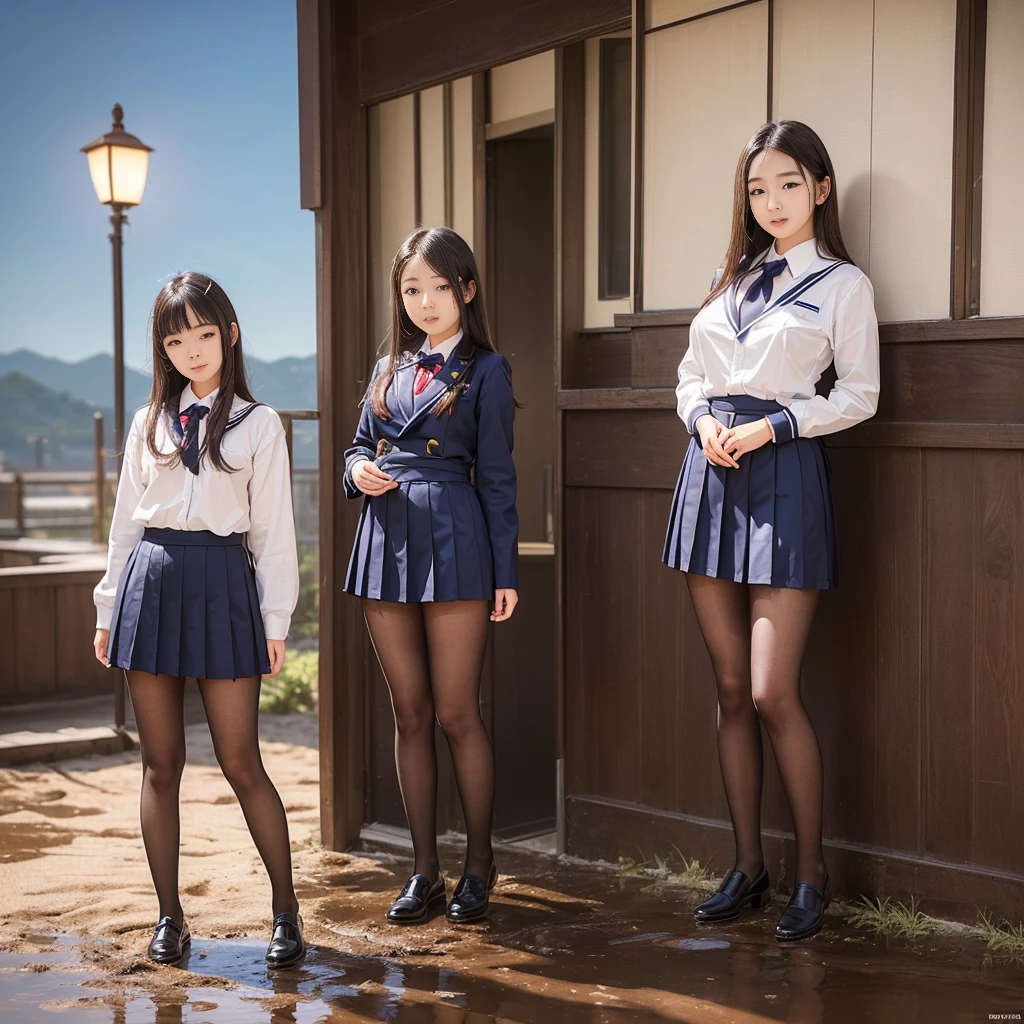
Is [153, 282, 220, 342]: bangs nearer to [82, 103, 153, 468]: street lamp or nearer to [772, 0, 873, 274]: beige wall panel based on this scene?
[772, 0, 873, 274]: beige wall panel

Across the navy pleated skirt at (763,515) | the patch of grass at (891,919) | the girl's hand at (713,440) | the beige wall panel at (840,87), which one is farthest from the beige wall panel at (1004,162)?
the patch of grass at (891,919)

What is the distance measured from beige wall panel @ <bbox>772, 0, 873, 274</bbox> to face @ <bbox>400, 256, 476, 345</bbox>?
96 centimetres

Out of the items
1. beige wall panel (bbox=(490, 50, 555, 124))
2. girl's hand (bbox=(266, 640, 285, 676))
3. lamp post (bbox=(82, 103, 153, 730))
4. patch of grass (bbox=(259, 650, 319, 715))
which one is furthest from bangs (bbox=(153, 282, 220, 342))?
patch of grass (bbox=(259, 650, 319, 715))

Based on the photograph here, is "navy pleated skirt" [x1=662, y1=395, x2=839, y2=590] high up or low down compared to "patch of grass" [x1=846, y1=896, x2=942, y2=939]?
up

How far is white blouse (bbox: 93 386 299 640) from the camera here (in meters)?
2.68

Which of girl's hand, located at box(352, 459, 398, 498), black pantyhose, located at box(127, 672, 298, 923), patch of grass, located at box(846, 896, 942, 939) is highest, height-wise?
girl's hand, located at box(352, 459, 398, 498)

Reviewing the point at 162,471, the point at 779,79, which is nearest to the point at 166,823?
the point at 162,471

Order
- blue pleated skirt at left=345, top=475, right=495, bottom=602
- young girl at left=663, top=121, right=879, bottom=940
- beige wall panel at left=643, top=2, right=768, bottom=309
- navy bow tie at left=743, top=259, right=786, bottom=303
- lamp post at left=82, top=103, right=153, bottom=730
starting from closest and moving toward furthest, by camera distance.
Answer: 1. young girl at left=663, top=121, right=879, bottom=940
2. navy bow tie at left=743, top=259, right=786, bottom=303
3. blue pleated skirt at left=345, top=475, right=495, bottom=602
4. beige wall panel at left=643, top=2, right=768, bottom=309
5. lamp post at left=82, top=103, right=153, bottom=730

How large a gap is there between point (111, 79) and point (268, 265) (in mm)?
4971

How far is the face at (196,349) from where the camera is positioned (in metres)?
2.72

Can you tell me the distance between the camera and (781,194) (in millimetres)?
2811

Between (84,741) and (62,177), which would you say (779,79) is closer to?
(84,741)

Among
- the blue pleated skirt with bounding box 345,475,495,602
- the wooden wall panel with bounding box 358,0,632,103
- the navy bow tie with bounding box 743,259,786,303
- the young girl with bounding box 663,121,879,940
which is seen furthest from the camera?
the wooden wall panel with bounding box 358,0,632,103

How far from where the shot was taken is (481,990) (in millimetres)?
2516
